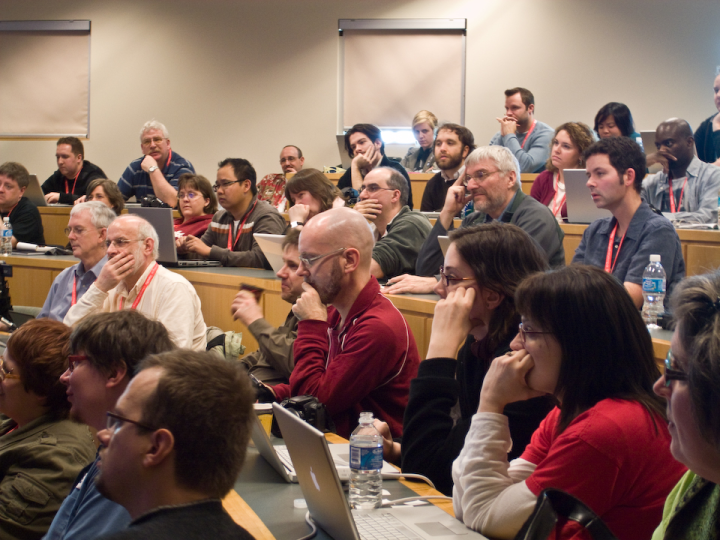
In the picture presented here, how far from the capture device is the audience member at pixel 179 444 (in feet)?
3.41

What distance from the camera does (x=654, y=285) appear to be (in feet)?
9.27

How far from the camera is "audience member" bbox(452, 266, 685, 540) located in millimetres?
1200

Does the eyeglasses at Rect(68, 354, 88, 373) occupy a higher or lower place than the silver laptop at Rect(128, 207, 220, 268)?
lower

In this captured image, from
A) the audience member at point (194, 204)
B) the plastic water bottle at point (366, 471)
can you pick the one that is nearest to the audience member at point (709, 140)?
the audience member at point (194, 204)

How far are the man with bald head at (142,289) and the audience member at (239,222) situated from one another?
1.09 meters

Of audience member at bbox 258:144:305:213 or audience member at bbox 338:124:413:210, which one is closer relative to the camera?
audience member at bbox 338:124:413:210

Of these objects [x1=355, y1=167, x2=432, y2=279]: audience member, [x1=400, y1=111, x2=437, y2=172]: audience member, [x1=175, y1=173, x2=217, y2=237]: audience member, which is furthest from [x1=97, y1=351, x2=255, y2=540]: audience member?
[x1=400, y1=111, x2=437, y2=172]: audience member

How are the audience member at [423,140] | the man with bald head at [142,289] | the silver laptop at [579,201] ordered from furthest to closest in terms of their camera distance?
A: the audience member at [423,140] → the silver laptop at [579,201] → the man with bald head at [142,289]

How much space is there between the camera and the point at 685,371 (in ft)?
2.74

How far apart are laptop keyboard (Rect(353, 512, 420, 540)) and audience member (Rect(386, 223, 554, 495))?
28 centimetres

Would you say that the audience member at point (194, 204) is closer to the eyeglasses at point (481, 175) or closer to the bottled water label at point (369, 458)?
the eyeglasses at point (481, 175)

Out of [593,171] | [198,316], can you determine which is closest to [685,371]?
[593,171]

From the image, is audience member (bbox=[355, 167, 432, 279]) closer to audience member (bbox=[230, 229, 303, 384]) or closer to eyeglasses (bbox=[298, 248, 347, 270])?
audience member (bbox=[230, 229, 303, 384])

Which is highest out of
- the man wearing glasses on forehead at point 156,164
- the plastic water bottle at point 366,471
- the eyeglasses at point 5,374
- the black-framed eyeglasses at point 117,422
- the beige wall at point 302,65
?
the beige wall at point 302,65
